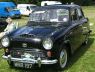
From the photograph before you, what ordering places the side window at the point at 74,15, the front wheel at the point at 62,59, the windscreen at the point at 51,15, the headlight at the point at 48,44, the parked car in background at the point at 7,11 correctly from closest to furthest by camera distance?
the headlight at the point at 48,44 → the front wheel at the point at 62,59 → the windscreen at the point at 51,15 → the side window at the point at 74,15 → the parked car in background at the point at 7,11

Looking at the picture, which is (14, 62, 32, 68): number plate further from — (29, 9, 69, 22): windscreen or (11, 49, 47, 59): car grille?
(29, 9, 69, 22): windscreen

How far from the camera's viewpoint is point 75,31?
29.1 feet

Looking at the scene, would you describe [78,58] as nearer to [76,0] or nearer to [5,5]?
[5,5]

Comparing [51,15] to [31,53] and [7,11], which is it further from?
[7,11]

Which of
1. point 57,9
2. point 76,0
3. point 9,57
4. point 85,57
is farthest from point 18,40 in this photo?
point 76,0

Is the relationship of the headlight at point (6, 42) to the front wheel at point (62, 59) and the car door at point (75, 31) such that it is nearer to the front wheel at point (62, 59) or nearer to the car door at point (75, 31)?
the front wheel at point (62, 59)

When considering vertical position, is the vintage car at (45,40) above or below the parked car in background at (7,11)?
above

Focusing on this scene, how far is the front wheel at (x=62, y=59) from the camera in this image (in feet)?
24.5

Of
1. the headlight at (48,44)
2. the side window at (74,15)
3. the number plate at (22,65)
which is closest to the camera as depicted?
the headlight at (48,44)

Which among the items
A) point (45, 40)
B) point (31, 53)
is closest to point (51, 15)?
point (45, 40)

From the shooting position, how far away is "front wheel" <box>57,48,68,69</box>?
24.5ft

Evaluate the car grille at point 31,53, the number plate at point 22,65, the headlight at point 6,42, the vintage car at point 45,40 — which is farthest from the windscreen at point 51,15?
the number plate at point 22,65

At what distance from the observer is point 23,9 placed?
31.9m

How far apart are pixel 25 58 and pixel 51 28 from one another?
1392mm
